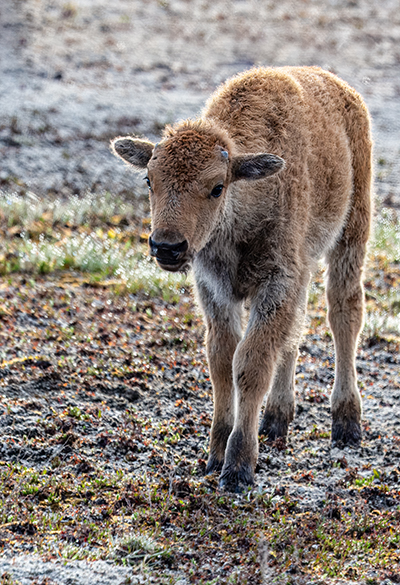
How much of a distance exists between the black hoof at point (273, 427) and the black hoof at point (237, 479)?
1.10 m

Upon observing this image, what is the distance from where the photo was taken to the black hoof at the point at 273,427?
6.77 metres

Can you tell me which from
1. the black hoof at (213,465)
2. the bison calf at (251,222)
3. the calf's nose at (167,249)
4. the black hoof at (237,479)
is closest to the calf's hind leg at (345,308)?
the bison calf at (251,222)

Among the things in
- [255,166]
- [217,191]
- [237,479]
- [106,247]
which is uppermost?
[255,166]

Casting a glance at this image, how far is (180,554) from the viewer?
14.9 feet

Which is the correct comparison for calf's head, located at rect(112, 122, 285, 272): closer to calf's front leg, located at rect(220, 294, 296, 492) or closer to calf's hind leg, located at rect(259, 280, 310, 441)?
calf's front leg, located at rect(220, 294, 296, 492)

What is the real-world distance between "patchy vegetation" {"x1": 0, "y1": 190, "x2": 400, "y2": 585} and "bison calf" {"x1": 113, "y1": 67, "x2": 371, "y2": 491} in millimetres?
350

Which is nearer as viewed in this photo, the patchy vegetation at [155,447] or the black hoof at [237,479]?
the patchy vegetation at [155,447]

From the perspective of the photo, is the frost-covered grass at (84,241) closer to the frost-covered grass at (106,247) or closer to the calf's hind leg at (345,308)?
the frost-covered grass at (106,247)

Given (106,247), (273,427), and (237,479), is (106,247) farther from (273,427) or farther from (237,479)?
(237,479)

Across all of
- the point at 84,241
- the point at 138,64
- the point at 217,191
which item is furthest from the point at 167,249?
the point at 138,64

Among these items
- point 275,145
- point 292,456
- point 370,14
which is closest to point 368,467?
point 292,456

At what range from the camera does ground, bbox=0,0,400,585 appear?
4.57 metres

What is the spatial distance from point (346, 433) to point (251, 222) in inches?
85.1

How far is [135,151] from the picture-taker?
590cm
